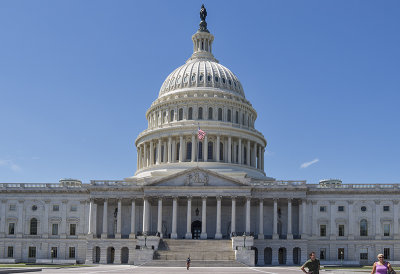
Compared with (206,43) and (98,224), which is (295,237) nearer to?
(98,224)

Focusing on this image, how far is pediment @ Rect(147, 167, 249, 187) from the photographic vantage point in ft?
317

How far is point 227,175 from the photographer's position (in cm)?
10038

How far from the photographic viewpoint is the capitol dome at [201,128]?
369 ft

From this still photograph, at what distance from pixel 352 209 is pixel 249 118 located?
34.2 metres

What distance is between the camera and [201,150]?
372ft

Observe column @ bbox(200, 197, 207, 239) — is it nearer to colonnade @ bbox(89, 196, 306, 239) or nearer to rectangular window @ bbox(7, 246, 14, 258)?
colonnade @ bbox(89, 196, 306, 239)

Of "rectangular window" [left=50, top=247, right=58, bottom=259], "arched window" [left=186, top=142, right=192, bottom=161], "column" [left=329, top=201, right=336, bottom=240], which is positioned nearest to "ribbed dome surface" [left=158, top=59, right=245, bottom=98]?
"arched window" [left=186, top=142, right=192, bottom=161]

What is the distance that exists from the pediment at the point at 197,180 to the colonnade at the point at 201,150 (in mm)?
12337

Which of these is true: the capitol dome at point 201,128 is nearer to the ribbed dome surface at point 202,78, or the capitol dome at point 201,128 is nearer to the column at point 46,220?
the ribbed dome surface at point 202,78

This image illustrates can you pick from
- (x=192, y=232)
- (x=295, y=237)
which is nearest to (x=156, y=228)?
(x=192, y=232)

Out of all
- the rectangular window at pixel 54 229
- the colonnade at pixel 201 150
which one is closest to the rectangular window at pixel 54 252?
the rectangular window at pixel 54 229

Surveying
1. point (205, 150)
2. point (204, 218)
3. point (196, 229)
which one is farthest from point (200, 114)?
point (204, 218)

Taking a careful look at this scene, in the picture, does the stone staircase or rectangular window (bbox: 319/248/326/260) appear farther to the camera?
rectangular window (bbox: 319/248/326/260)

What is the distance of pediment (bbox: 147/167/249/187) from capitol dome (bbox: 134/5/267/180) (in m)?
9.17
